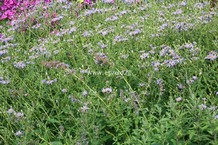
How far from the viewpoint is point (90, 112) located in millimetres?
3074

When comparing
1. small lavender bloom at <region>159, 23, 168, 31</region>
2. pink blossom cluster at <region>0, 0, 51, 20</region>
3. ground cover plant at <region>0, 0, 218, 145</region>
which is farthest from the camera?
pink blossom cluster at <region>0, 0, 51, 20</region>

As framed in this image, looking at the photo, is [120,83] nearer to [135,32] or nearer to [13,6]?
[135,32]

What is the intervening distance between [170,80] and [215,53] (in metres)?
0.42

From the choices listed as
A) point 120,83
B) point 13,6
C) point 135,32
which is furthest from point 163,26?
point 13,6

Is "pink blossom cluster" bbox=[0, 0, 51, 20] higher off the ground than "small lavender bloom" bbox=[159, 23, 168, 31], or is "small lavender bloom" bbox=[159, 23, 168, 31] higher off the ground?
"small lavender bloom" bbox=[159, 23, 168, 31]

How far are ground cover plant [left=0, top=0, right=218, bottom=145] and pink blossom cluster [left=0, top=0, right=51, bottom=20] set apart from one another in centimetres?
137

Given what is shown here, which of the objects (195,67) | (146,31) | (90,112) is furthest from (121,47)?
(90,112)

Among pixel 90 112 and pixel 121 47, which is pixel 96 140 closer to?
pixel 90 112

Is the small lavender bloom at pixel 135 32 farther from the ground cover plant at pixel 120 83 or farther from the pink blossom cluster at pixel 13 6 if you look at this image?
the pink blossom cluster at pixel 13 6

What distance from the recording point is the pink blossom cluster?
6.79 metres

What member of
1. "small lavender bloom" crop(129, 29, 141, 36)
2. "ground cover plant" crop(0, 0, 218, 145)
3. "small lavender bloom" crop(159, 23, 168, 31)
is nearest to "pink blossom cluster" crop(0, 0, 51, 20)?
"ground cover plant" crop(0, 0, 218, 145)

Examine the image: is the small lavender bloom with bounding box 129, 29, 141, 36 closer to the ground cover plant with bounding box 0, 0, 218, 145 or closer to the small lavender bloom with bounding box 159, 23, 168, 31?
the ground cover plant with bounding box 0, 0, 218, 145

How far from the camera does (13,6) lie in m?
7.31

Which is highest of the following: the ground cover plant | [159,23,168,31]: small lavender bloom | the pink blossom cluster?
[159,23,168,31]: small lavender bloom
